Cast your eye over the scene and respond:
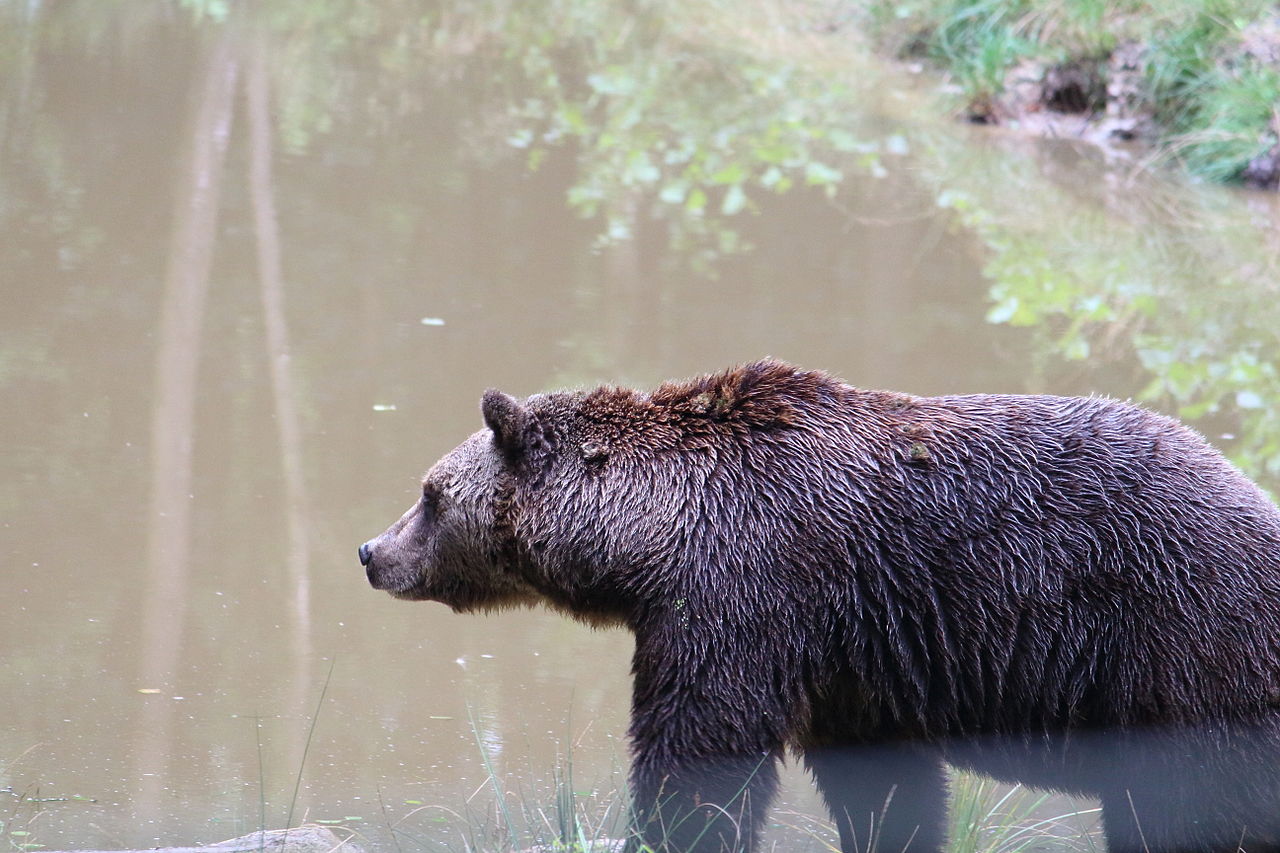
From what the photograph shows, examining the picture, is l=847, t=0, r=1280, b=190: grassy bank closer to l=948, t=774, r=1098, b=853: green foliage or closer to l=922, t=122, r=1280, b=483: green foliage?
l=922, t=122, r=1280, b=483: green foliage

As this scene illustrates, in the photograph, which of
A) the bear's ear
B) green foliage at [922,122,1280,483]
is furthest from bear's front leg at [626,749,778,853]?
green foliage at [922,122,1280,483]

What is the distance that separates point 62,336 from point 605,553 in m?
5.55

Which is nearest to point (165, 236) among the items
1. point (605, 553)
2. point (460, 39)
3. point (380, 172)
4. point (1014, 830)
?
point (380, 172)

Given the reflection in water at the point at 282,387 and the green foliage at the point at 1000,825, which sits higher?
the green foliage at the point at 1000,825

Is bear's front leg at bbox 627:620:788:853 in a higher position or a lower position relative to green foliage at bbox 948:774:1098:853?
higher

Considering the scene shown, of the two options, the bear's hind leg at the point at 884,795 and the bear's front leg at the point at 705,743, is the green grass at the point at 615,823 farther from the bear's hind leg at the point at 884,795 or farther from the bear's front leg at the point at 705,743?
the bear's front leg at the point at 705,743

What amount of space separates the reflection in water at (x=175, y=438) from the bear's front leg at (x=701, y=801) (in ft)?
6.52

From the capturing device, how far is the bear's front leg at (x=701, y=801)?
409cm

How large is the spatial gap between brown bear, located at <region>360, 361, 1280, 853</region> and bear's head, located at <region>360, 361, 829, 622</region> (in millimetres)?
10

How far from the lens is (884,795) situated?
4.58m

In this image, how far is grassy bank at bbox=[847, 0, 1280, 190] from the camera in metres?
14.2

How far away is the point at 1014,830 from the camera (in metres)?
4.99

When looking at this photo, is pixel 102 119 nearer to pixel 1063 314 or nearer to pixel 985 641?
pixel 1063 314

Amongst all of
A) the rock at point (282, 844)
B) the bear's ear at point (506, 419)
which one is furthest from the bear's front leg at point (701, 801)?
the bear's ear at point (506, 419)
